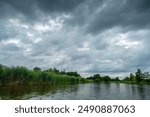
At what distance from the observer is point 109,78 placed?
16225 centimetres

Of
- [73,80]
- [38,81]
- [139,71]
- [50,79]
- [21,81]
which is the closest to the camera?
[21,81]

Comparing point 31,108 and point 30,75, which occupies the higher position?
point 30,75

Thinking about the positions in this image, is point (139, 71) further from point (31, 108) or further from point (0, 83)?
point (31, 108)

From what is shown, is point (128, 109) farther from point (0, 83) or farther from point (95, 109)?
point (0, 83)

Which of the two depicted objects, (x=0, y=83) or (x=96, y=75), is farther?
(x=96, y=75)

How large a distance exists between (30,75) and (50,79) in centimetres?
976

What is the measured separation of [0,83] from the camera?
26312mm

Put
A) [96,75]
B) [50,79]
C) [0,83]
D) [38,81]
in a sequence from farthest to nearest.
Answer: [96,75] < [50,79] < [38,81] < [0,83]

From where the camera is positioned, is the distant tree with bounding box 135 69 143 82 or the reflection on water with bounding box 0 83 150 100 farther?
the distant tree with bounding box 135 69 143 82

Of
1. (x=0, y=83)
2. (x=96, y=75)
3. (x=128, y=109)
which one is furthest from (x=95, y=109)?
(x=96, y=75)

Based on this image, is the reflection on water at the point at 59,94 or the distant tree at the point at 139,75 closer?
the reflection on water at the point at 59,94

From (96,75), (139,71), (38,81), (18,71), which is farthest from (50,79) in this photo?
(96,75)

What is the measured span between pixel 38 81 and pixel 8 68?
10.8 meters

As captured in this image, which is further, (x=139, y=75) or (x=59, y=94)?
(x=139, y=75)
